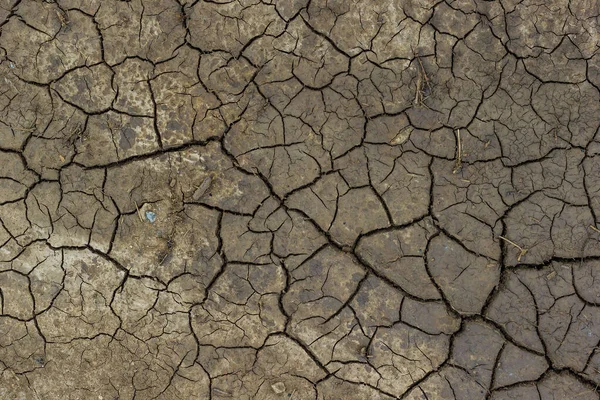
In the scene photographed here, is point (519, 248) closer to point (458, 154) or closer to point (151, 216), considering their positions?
point (458, 154)

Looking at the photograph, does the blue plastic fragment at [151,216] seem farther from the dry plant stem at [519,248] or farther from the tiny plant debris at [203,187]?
the dry plant stem at [519,248]

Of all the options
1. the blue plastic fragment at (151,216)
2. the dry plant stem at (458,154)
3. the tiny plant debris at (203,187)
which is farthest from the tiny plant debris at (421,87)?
the blue plastic fragment at (151,216)

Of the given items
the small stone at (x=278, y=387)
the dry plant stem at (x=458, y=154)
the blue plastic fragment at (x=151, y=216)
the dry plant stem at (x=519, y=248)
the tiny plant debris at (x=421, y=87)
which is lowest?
the small stone at (x=278, y=387)

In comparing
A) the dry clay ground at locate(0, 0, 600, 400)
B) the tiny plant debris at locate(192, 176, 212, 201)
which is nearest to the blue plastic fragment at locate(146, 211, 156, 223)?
the dry clay ground at locate(0, 0, 600, 400)

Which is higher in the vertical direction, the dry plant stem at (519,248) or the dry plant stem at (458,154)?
the dry plant stem at (458,154)

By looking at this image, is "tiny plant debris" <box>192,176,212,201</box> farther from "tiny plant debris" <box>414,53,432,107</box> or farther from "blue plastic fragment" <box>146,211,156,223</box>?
"tiny plant debris" <box>414,53,432,107</box>

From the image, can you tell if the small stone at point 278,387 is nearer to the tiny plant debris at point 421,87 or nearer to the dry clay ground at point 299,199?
the dry clay ground at point 299,199

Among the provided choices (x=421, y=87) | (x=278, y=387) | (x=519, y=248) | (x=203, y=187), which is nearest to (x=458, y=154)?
(x=421, y=87)

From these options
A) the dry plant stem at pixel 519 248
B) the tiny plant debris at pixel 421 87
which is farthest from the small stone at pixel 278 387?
the tiny plant debris at pixel 421 87

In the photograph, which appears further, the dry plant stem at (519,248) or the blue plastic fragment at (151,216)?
the blue plastic fragment at (151,216)
